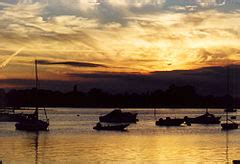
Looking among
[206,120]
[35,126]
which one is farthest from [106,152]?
[206,120]

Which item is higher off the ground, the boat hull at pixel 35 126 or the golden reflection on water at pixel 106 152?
the boat hull at pixel 35 126

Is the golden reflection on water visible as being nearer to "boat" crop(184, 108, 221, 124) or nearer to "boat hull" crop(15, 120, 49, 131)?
"boat hull" crop(15, 120, 49, 131)

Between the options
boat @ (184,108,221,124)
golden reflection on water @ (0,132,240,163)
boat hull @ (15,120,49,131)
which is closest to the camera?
golden reflection on water @ (0,132,240,163)

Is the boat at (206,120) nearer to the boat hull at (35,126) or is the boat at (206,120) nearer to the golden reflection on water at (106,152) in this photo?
the boat hull at (35,126)

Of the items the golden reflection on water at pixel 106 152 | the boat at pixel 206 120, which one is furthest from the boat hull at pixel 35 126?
the boat at pixel 206 120

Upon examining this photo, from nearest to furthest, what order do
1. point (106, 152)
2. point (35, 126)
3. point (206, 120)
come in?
point (106, 152) < point (35, 126) < point (206, 120)

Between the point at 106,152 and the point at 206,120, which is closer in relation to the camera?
the point at 106,152

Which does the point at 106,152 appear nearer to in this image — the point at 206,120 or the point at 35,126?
the point at 35,126

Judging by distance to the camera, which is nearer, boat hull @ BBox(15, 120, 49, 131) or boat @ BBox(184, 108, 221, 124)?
boat hull @ BBox(15, 120, 49, 131)

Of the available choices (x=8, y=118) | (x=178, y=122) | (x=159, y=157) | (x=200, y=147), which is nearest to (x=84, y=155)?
(x=159, y=157)

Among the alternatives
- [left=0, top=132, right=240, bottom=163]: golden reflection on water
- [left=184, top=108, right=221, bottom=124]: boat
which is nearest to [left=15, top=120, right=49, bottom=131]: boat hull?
[left=0, top=132, right=240, bottom=163]: golden reflection on water

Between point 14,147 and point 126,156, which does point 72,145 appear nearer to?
point 14,147

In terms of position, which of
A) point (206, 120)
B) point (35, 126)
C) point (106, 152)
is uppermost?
point (35, 126)

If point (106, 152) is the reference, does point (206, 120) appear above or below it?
below
